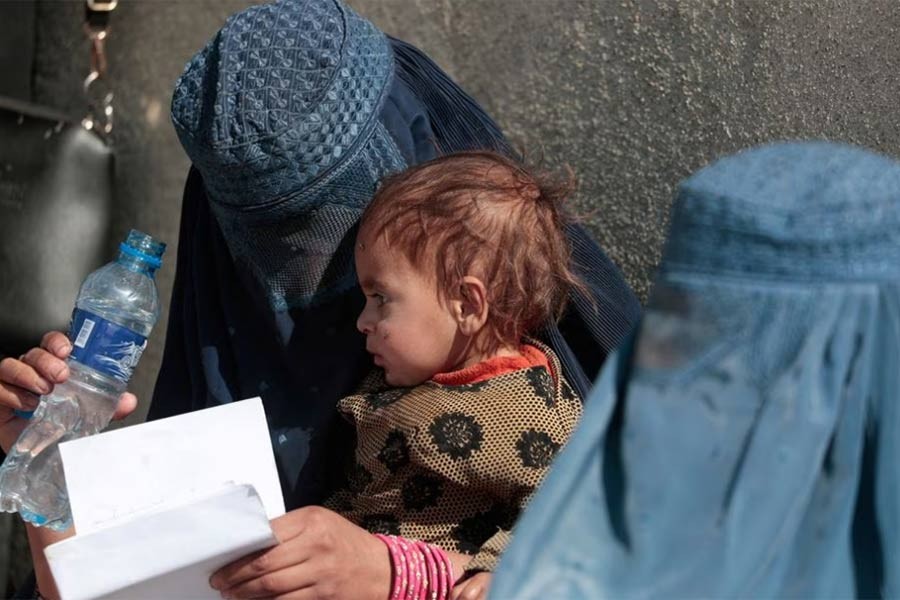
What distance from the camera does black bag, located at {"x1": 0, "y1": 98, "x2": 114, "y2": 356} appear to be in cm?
382

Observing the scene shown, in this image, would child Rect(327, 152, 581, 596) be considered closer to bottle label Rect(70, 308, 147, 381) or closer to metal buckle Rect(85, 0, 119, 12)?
bottle label Rect(70, 308, 147, 381)

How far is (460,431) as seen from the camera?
7.36 feet

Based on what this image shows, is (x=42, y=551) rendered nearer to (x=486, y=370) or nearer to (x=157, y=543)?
(x=157, y=543)

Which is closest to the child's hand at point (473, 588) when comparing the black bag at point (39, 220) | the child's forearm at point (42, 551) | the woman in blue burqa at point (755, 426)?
the woman in blue burqa at point (755, 426)

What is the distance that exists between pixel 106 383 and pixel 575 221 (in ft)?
2.85

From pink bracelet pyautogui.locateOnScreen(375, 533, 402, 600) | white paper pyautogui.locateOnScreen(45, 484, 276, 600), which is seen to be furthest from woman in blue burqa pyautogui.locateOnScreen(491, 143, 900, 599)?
pink bracelet pyautogui.locateOnScreen(375, 533, 402, 600)

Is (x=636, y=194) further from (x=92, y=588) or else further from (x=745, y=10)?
(x=92, y=588)

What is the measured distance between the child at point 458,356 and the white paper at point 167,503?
0.76 ft

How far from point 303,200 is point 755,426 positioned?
1.13 m

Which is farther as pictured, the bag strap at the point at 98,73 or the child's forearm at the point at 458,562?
the bag strap at the point at 98,73

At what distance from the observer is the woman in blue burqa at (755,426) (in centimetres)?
149

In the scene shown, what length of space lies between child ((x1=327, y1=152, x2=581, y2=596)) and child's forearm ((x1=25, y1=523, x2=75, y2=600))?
19.6 inches

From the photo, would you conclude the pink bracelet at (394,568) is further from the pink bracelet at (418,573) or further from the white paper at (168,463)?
the white paper at (168,463)

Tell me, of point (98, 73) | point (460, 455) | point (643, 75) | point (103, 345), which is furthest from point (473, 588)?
point (98, 73)
